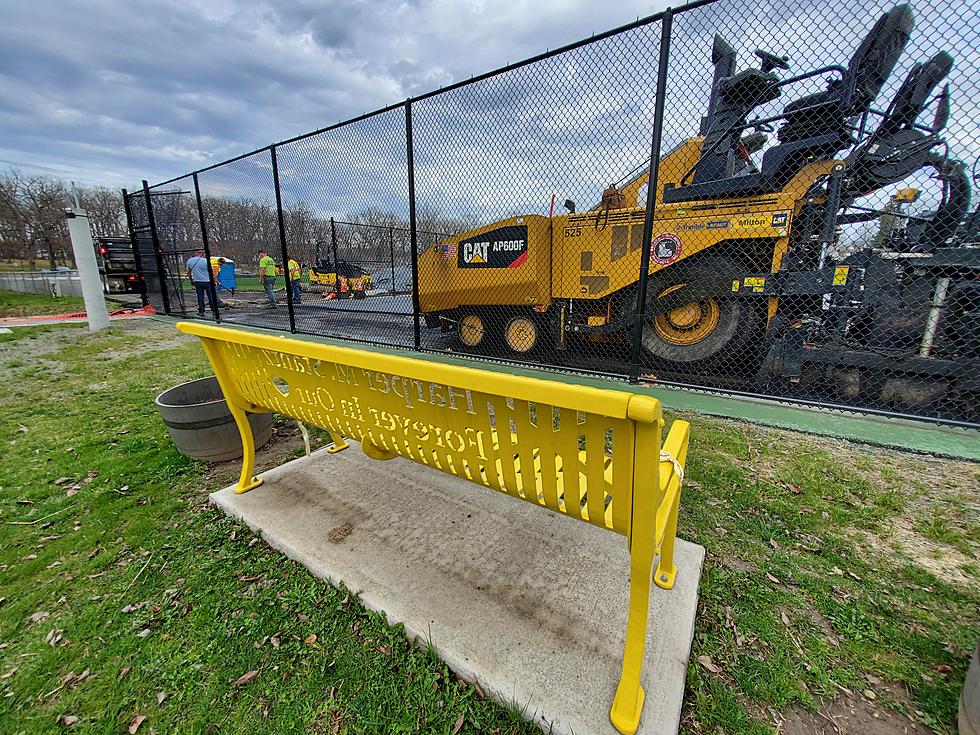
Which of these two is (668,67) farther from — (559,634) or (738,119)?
(559,634)

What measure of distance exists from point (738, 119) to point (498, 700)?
5.60m

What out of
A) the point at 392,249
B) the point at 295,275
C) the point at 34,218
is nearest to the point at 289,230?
the point at 392,249

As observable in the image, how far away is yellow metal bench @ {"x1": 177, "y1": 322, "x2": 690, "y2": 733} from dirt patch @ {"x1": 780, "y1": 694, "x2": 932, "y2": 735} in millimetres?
556

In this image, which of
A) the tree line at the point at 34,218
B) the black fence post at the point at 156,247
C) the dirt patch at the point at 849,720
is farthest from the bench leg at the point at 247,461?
the tree line at the point at 34,218

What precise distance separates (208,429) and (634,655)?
3015 mm

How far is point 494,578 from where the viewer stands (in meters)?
1.96

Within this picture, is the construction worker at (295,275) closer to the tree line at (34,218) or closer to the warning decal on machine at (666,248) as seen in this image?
the warning decal on machine at (666,248)

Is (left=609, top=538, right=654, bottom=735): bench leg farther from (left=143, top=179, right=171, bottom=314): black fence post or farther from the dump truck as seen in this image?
(left=143, top=179, right=171, bottom=314): black fence post

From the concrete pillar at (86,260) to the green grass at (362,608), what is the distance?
7558 mm

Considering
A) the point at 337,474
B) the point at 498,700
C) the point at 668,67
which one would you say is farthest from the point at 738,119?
the point at 498,700

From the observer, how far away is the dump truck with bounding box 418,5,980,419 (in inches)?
150

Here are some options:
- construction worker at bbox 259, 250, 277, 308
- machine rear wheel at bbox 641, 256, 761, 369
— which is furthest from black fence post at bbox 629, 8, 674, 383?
construction worker at bbox 259, 250, 277, 308

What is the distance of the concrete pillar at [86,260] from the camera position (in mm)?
8617

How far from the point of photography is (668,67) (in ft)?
11.8
